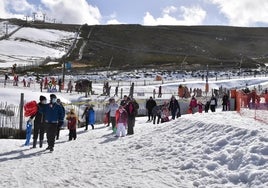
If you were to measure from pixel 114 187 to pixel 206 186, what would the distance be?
1.83m

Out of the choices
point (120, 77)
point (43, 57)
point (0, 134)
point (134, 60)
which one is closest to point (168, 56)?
point (134, 60)

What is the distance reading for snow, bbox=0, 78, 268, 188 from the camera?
9.92m

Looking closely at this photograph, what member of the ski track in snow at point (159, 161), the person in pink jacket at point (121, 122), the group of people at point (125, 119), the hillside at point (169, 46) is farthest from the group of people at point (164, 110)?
the hillside at point (169, 46)

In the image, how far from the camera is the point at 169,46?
121 meters

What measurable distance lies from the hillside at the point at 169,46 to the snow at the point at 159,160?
219 feet

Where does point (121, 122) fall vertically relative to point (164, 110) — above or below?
below

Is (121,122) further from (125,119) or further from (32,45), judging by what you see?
(32,45)

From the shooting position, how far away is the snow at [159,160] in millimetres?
9917

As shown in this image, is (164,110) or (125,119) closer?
(125,119)

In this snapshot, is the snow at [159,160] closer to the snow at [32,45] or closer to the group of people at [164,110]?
the group of people at [164,110]

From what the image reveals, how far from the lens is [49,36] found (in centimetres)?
11894

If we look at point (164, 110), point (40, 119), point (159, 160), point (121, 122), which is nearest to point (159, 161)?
point (159, 160)

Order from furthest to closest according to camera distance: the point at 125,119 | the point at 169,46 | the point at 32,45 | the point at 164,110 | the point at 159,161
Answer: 1. the point at 169,46
2. the point at 32,45
3. the point at 164,110
4. the point at 125,119
5. the point at 159,161

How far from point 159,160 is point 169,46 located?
11014cm
